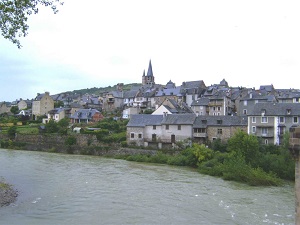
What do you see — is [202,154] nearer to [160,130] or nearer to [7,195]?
[160,130]

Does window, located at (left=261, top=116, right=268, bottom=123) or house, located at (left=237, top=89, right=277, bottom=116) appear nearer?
window, located at (left=261, top=116, right=268, bottom=123)

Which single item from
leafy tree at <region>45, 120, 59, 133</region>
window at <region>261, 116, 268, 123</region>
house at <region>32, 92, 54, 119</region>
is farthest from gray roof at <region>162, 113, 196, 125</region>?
house at <region>32, 92, 54, 119</region>

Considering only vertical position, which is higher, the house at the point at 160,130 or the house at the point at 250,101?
the house at the point at 250,101

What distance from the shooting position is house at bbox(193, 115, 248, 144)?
4379 centimetres

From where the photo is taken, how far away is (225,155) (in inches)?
1385

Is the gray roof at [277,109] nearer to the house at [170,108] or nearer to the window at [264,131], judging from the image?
the window at [264,131]

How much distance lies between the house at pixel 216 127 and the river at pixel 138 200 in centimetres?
1478

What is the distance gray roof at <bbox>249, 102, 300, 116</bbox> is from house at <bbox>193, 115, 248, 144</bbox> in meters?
2.50

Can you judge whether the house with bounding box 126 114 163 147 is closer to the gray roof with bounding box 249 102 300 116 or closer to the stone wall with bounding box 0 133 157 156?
the stone wall with bounding box 0 133 157 156

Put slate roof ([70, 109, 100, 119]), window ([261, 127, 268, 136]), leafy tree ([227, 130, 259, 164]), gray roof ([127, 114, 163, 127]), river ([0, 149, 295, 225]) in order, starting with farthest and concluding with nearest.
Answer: slate roof ([70, 109, 100, 119]) → gray roof ([127, 114, 163, 127]) → window ([261, 127, 268, 136]) → leafy tree ([227, 130, 259, 164]) → river ([0, 149, 295, 225])

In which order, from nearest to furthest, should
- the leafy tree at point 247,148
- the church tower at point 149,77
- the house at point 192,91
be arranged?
the leafy tree at point 247,148 < the house at point 192,91 < the church tower at point 149,77

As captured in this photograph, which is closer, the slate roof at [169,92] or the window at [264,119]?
the window at [264,119]

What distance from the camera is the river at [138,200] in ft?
52.9

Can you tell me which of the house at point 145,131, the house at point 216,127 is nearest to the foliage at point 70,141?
the house at point 145,131
